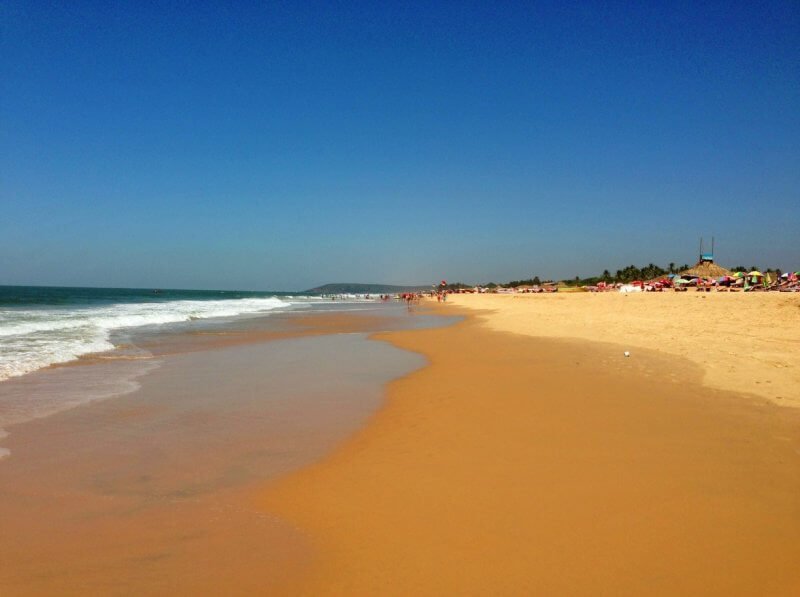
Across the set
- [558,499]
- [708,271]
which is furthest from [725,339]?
[708,271]

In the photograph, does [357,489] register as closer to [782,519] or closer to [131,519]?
[131,519]

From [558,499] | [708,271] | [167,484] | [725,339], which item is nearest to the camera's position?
[558,499]

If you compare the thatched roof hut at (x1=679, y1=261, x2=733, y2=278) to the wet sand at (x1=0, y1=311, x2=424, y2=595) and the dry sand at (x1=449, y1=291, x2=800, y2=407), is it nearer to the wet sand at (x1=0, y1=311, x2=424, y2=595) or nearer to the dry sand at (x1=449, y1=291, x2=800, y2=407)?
the dry sand at (x1=449, y1=291, x2=800, y2=407)

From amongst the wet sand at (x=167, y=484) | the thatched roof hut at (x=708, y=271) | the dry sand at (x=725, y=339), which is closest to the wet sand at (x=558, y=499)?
the wet sand at (x=167, y=484)

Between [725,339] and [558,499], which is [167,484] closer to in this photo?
[558,499]

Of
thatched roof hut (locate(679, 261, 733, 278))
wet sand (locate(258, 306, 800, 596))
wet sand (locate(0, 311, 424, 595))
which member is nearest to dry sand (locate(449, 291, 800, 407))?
wet sand (locate(258, 306, 800, 596))

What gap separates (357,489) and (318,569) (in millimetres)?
1280

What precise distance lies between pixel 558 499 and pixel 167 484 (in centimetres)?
353

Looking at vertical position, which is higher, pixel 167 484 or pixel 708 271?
pixel 708 271

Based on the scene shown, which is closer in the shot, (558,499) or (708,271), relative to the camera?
(558,499)

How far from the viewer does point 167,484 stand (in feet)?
15.1

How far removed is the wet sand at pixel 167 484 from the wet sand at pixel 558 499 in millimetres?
Result: 374

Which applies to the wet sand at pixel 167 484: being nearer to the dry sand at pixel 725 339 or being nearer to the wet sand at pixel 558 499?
the wet sand at pixel 558 499

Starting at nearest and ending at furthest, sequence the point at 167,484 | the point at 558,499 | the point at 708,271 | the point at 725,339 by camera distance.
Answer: the point at 558,499, the point at 167,484, the point at 725,339, the point at 708,271
